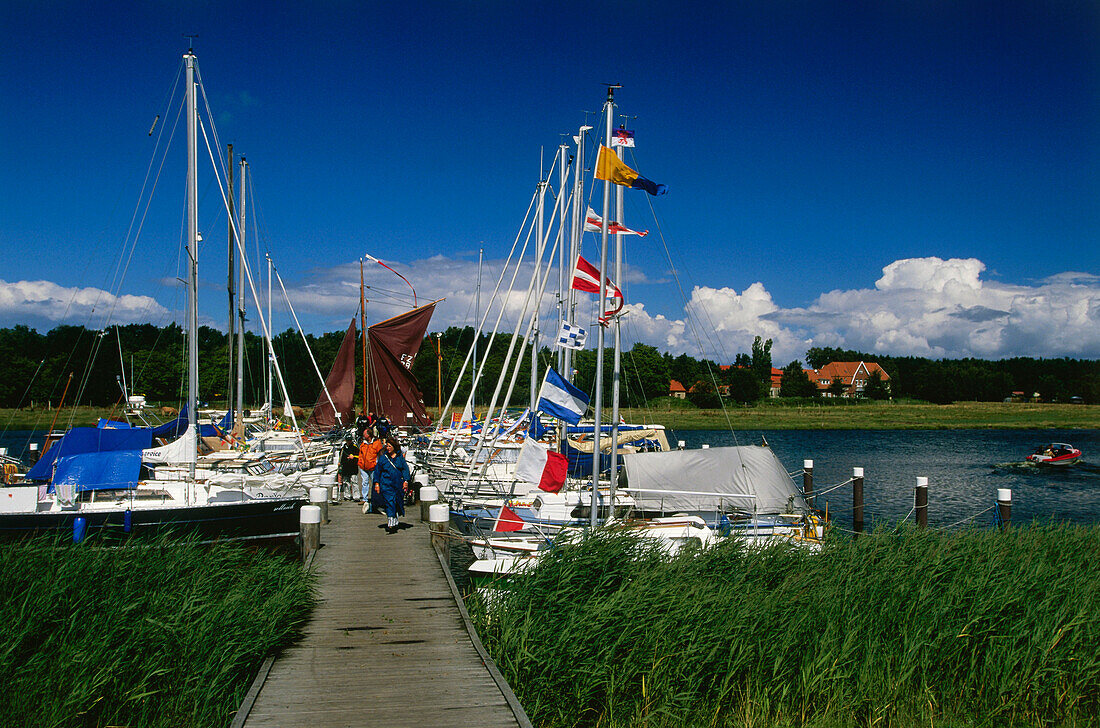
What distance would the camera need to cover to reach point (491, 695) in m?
7.11

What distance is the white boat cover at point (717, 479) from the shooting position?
1646cm

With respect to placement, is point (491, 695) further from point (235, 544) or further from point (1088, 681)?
point (235, 544)

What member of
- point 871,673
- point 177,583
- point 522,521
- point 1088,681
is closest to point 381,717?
point 177,583

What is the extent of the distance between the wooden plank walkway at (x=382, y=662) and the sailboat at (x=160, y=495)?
340 cm

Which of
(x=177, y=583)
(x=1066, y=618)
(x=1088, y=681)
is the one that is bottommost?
(x=1088, y=681)

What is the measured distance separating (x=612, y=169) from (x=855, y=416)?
6952 centimetres

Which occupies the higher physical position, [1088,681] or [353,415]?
[353,415]

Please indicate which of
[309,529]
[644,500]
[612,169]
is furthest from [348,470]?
[612,169]

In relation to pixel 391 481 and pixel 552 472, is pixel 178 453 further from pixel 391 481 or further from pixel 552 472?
pixel 552 472

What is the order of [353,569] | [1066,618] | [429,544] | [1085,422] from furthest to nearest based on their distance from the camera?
[1085,422]
[429,544]
[353,569]
[1066,618]

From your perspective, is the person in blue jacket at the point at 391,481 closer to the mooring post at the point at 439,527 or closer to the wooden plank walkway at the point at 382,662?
the mooring post at the point at 439,527

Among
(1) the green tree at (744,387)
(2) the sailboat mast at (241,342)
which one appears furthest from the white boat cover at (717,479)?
(1) the green tree at (744,387)

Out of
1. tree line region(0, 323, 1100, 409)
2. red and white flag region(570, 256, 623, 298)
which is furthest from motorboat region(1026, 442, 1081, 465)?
red and white flag region(570, 256, 623, 298)

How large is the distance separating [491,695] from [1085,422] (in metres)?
83.4
